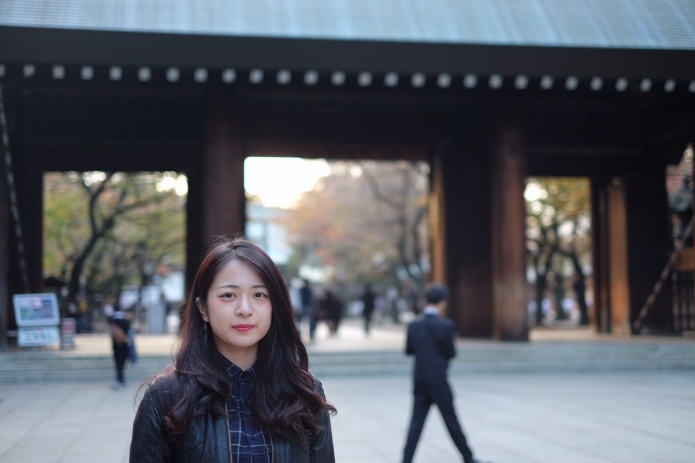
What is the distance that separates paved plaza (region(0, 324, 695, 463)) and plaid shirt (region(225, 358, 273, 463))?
535cm

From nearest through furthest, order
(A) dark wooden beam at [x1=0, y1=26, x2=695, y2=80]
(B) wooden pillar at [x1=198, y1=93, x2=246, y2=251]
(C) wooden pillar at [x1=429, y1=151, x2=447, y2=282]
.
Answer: (A) dark wooden beam at [x1=0, y1=26, x2=695, y2=80] → (B) wooden pillar at [x1=198, y1=93, x2=246, y2=251] → (C) wooden pillar at [x1=429, y1=151, x2=447, y2=282]

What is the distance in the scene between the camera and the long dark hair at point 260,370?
2584mm

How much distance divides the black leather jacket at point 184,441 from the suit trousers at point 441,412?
4673mm

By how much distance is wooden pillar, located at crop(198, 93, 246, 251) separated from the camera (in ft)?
55.4

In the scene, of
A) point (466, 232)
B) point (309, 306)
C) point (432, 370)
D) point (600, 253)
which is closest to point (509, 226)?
point (466, 232)

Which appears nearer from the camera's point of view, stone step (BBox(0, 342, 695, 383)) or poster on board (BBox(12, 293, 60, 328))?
stone step (BBox(0, 342, 695, 383))

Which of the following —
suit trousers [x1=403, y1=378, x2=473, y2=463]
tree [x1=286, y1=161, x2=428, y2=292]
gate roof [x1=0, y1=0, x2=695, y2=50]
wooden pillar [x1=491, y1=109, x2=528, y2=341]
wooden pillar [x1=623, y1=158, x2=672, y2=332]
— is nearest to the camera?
suit trousers [x1=403, y1=378, x2=473, y2=463]

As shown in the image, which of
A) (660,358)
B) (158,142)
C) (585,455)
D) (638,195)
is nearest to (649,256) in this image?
(638,195)

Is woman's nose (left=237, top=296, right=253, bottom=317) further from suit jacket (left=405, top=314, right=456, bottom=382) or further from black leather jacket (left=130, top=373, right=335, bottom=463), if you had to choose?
suit jacket (left=405, top=314, right=456, bottom=382)

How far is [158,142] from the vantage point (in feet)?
62.0

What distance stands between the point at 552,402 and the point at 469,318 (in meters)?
8.62

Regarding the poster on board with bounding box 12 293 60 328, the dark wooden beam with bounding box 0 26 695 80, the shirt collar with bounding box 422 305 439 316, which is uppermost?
the dark wooden beam with bounding box 0 26 695 80

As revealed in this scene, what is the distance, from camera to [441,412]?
7.11 metres

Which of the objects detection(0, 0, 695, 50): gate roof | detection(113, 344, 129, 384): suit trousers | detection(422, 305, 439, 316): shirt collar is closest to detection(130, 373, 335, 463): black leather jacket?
detection(422, 305, 439, 316): shirt collar
